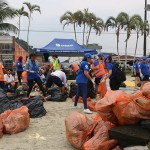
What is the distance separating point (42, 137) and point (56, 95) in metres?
4.63

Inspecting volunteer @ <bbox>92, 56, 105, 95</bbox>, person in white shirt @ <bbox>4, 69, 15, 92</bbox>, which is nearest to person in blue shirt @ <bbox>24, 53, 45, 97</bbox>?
volunteer @ <bbox>92, 56, 105, 95</bbox>

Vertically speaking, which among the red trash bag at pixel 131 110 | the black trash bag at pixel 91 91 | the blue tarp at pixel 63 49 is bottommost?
the black trash bag at pixel 91 91

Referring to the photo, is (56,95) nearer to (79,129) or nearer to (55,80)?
(55,80)

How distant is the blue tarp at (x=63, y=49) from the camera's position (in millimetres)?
20172

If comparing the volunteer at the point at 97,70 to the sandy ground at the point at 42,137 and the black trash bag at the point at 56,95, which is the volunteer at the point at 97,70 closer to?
the black trash bag at the point at 56,95

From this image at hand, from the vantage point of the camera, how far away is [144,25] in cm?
3362

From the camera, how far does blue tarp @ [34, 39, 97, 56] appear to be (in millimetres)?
20172

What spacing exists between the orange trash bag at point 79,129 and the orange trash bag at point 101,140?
177 mm

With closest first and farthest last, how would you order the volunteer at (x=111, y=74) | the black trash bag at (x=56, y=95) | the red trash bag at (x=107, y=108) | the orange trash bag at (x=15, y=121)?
the red trash bag at (x=107, y=108)
the orange trash bag at (x=15, y=121)
the volunteer at (x=111, y=74)
the black trash bag at (x=56, y=95)

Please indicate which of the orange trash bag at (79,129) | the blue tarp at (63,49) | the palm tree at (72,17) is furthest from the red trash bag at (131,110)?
the palm tree at (72,17)

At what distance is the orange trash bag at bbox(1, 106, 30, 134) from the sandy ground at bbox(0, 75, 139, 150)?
110 millimetres

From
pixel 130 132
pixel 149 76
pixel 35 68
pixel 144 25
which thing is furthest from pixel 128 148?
pixel 144 25

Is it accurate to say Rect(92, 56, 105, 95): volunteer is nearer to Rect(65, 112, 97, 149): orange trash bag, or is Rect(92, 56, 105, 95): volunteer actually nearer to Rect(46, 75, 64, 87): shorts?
Rect(46, 75, 64, 87): shorts

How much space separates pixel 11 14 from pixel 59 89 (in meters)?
12.7
